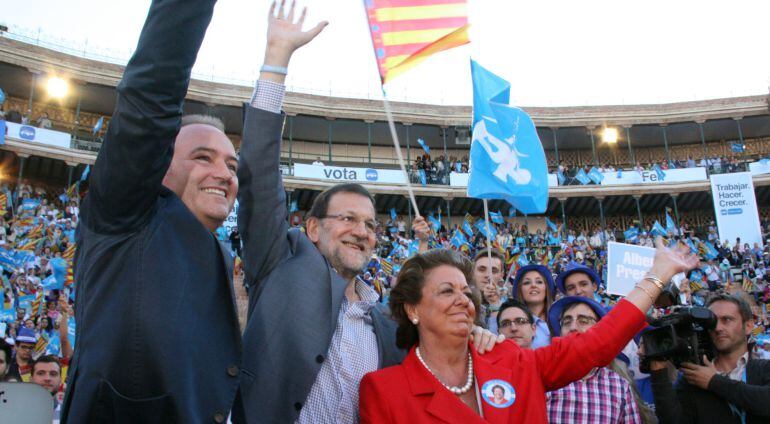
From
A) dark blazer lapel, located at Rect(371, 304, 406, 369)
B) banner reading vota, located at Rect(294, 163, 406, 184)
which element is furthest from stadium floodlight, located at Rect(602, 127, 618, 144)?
dark blazer lapel, located at Rect(371, 304, 406, 369)

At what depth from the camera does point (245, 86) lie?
2536cm

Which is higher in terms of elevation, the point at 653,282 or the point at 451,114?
the point at 451,114

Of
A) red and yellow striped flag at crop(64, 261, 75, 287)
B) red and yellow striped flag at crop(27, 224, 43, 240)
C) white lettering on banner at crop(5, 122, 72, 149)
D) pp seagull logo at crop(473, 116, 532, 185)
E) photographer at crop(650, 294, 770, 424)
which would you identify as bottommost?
photographer at crop(650, 294, 770, 424)

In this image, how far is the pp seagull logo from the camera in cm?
691

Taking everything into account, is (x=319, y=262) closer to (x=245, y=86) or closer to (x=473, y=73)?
(x=473, y=73)

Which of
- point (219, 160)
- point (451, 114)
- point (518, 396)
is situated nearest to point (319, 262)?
point (219, 160)

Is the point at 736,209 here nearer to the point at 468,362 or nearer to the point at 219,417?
the point at 468,362

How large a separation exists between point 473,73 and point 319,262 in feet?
16.9

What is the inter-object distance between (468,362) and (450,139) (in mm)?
26874

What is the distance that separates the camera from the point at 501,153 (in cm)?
695

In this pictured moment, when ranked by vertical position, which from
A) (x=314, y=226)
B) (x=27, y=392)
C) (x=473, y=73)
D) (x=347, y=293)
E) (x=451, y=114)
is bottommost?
(x=27, y=392)

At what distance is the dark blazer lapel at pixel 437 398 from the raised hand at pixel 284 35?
1479 millimetres

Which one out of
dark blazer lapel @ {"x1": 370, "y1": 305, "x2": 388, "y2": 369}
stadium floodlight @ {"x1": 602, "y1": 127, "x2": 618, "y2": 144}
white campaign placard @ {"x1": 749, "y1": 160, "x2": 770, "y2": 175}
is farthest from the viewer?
stadium floodlight @ {"x1": 602, "y1": 127, "x2": 618, "y2": 144}

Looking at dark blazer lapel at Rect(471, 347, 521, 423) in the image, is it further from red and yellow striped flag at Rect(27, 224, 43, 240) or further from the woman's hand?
red and yellow striped flag at Rect(27, 224, 43, 240)
